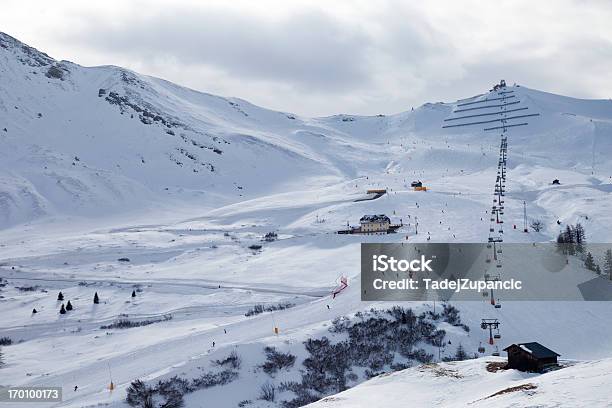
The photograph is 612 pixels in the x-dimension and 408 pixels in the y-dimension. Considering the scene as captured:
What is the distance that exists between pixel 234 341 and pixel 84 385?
10.3 meters

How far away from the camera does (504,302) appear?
162ft

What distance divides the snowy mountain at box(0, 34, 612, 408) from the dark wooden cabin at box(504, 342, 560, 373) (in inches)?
41.9

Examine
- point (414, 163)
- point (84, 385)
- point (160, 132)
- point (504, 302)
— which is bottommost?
point (84, 385)

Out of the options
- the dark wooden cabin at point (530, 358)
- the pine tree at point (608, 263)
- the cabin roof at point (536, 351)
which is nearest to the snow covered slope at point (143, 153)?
the pine tree at point (608, 263)

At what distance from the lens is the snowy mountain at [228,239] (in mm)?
39000

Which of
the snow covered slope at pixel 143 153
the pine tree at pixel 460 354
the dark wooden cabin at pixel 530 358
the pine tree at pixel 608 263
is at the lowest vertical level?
the pine tree at pixel 460 354

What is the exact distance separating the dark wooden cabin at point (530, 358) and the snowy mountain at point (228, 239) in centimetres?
106

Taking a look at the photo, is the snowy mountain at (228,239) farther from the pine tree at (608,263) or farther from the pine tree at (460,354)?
the pine tree at (608,263)

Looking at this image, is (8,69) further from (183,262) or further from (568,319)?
(568,319)

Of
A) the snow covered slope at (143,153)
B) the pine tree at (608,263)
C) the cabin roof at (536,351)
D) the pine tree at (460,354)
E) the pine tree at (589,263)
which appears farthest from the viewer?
the snow covered slope at (143,153)

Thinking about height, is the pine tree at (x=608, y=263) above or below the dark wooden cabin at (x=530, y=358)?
above

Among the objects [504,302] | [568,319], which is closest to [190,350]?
[504,302]

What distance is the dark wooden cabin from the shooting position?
104 feet

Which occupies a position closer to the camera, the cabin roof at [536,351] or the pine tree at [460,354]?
the cabin roof at [536,351]
